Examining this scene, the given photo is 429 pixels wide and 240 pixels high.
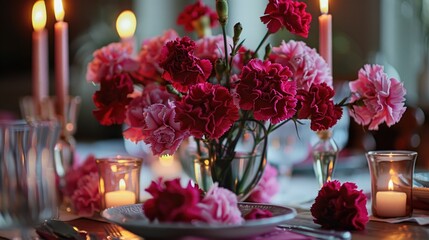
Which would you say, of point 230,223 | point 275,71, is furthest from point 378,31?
point 230,223

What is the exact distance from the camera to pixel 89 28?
5.16 m

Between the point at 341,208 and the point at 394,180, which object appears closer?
the point at 341,208

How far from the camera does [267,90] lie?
3.39 feet

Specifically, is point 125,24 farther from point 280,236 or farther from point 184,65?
point 280,236

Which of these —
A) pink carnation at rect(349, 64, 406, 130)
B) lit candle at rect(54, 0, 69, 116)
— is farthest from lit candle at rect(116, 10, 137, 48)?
pink carnation at rect(349, 64, 406, 130)

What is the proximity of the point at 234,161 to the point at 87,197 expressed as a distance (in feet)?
1.01

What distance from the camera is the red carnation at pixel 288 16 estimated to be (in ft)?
3.74

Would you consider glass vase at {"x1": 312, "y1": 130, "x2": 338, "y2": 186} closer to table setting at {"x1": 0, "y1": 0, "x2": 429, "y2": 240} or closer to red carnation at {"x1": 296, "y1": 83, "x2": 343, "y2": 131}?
table setting at {"x1": 0, "y1": 0, "x2": 429, "y2": 240}

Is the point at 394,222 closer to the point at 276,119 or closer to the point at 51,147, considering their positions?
the point at 276,119

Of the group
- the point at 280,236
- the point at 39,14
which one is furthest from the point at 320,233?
the point at 39,14

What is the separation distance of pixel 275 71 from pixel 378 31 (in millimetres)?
2360

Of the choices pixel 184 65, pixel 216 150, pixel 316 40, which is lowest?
pixel 216 150

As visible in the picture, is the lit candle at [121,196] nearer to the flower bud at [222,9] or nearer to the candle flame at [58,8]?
the flower bud at [222,9]

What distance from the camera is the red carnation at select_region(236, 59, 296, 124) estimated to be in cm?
103
